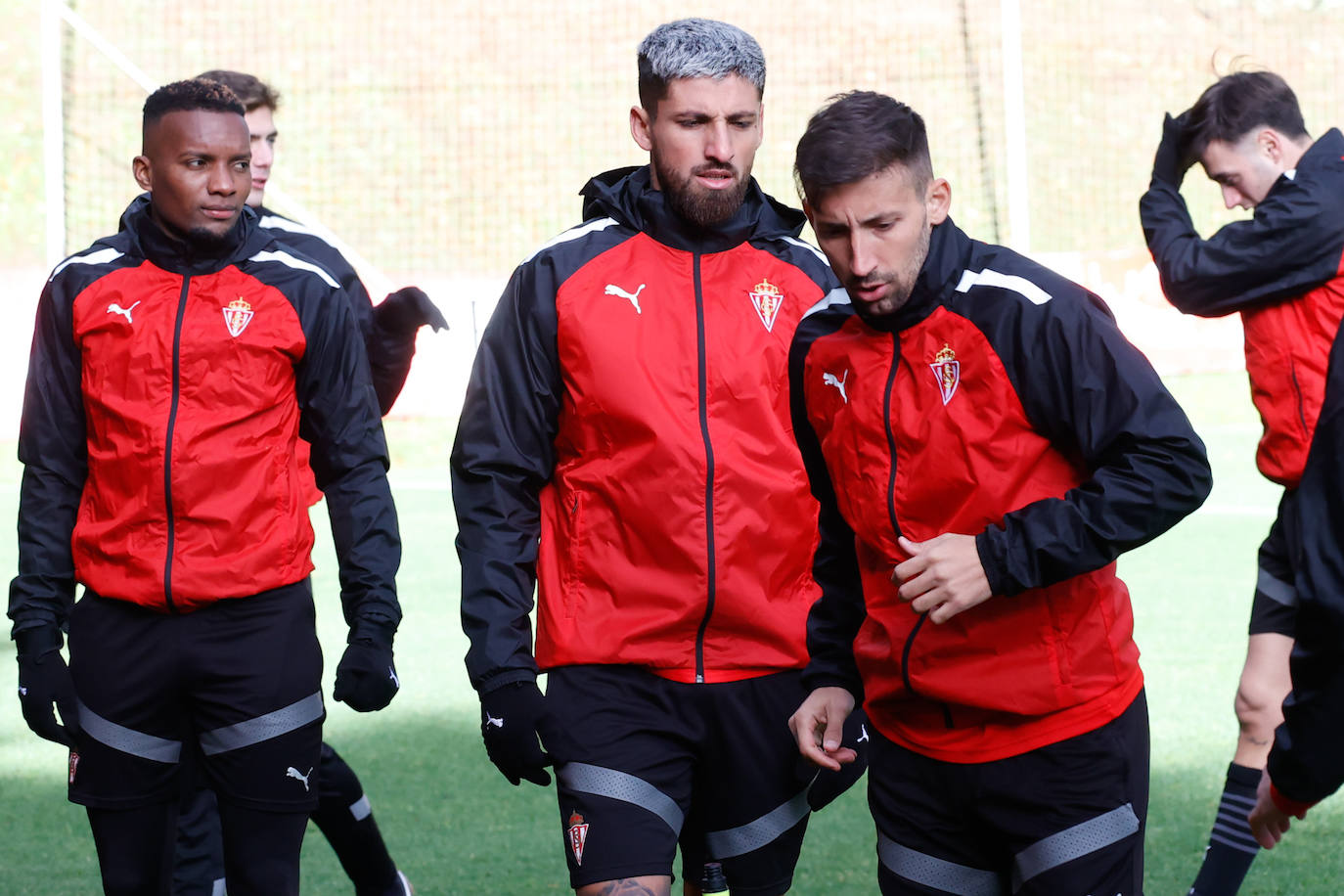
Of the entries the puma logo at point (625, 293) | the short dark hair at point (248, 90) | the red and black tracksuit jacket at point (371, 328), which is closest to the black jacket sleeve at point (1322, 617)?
the puma logo at point (625, 293)

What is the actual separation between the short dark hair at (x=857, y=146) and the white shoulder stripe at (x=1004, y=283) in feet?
0.63

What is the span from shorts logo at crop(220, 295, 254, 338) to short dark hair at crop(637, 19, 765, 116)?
1.10m

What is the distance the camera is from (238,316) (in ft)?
13.3

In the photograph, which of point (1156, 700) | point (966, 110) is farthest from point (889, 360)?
point (966, 110)

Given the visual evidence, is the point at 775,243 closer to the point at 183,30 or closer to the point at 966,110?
the point at 966,110

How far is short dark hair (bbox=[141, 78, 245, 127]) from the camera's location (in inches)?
166

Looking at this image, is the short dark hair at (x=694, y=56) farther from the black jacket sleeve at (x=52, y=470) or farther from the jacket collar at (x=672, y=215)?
the black jacket sleeve at (x=52, y=470)

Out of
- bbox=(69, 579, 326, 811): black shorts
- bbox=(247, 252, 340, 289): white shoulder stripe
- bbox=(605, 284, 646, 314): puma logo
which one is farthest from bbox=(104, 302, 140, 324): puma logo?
bbox=(605, 284, 646, 314): puma logo

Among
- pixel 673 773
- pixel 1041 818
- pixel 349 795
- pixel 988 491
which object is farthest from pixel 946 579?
pixel 349 795

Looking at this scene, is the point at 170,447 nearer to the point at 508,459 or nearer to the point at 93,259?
the point at 93,259

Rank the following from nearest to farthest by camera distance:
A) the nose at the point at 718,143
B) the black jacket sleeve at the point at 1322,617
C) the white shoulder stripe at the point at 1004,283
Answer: the black jacket sleeve at the point at 1322,617
the white shoulder stripe at the point at 1004,283
the nose at the point at 718,143

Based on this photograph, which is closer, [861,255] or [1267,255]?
[861,255]

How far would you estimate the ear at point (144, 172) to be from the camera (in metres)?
4.23

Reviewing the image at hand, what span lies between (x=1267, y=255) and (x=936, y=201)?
6.77ft
